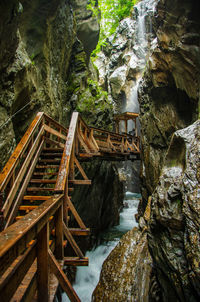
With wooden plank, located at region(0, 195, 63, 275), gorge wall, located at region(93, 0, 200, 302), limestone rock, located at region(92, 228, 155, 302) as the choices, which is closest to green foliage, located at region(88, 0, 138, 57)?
gorge wall, located at region(93, 0, 200, 302)

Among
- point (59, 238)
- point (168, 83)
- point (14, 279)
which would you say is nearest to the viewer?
point (14, 279)

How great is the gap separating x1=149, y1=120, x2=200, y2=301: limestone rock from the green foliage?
3100cm

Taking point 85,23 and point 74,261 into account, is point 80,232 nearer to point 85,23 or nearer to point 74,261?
point 74,261

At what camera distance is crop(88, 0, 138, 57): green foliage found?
99.3 feet

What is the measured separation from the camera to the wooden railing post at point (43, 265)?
163cm

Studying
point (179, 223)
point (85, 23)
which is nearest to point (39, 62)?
point (179, 223)

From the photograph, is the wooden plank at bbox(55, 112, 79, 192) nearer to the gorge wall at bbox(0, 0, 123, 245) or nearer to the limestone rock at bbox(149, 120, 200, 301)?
the gorge wall at bbox(0, 0, 123, 245)

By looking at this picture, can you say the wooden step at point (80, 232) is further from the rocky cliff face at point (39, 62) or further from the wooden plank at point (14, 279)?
the rocky cliff face at point (39, 62)

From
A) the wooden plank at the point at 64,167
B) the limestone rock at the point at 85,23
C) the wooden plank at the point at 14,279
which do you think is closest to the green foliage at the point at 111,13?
the limestone rock at the point at 85,23

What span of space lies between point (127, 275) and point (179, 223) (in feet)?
8.80

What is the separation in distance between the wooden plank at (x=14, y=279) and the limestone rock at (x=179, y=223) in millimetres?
2728

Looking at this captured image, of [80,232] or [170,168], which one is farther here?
[170,168]

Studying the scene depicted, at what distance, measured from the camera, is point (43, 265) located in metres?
1.67

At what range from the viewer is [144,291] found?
4562 mm
